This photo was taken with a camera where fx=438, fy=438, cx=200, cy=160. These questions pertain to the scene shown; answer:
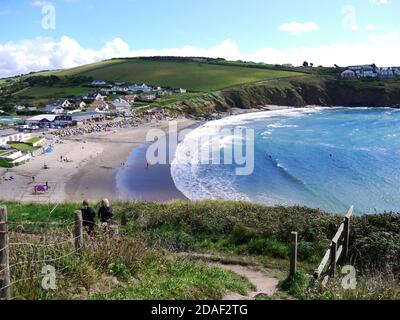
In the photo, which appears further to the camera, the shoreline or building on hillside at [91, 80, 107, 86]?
building on hillside at [91, 80, 107, 86]

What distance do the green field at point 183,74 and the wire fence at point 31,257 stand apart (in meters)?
115

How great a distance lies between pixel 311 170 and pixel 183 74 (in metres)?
109

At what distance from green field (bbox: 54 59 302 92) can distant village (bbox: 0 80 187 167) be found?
8158 millimetres

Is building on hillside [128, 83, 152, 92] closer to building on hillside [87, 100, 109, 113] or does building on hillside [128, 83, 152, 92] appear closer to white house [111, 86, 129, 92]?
white house [111, 86, 129, 92]

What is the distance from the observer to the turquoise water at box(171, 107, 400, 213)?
34.7 m

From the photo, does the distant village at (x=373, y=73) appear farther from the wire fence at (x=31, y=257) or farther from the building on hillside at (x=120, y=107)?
the wire fence at (x=31, y=257)

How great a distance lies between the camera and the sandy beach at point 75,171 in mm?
35469

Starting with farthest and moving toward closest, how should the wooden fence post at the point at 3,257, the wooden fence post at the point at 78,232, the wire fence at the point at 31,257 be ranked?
the wooden fence post at the point at 78,232
the wire fence at the point at 31,257
the wooden fence post at the point at 3,257

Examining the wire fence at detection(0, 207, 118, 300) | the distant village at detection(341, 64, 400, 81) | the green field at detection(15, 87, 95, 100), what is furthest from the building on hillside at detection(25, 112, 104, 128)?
the distant village at detection(341, 64, 400, 81)

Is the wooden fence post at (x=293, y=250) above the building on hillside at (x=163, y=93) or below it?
below

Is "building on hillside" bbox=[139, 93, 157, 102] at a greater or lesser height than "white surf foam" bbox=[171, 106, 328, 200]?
greater

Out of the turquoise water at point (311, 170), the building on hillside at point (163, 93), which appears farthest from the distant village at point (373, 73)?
the turquoise water at point (311, 170)

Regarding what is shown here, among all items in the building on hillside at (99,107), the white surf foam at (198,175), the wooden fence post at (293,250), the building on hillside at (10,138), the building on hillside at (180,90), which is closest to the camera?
the wooden fence post at (293,250)
